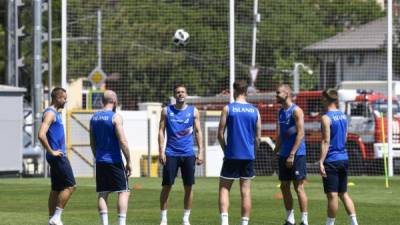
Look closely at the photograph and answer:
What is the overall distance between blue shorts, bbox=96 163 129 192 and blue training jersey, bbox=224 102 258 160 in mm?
1558

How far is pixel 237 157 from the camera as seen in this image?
15.7 m

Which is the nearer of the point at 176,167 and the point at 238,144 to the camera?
the point at 238,144

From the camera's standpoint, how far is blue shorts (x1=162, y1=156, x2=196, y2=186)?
659 inches

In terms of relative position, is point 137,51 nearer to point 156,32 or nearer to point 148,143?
point 156,32

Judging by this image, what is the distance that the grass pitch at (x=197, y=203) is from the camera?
17781 millimetres

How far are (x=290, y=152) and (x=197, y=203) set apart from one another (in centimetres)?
521

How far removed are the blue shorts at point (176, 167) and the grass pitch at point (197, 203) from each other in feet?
2.43

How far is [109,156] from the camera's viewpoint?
15.1 metres

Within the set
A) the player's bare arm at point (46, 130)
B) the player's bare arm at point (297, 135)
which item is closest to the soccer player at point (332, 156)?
the player's bare arm at point (297, 135)

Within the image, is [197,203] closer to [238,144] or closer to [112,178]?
[238,144]

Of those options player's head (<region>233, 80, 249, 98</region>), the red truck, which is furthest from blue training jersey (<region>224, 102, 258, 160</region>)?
the red truck

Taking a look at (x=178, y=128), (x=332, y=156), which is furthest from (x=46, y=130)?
(x=332, y=156)

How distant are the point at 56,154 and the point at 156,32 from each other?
30.4 meters

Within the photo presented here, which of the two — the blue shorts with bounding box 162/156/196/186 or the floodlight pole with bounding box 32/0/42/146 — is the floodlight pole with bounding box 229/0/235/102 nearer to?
the floodlight pole with bounding box 32/0/42/146
